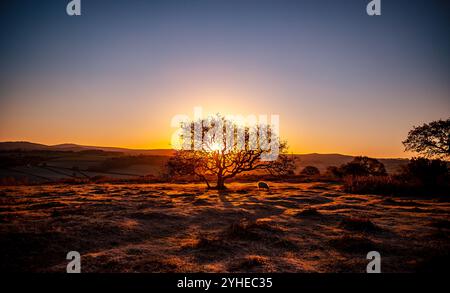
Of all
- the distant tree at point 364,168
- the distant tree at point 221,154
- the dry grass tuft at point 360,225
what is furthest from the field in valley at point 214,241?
the distant tree at point 364,168

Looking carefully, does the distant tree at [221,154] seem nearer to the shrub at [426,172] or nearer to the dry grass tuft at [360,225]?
the shrub at [426,172]

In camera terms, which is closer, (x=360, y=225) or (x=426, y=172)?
(x=360, y=225)

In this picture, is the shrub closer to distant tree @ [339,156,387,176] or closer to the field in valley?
the field in valley

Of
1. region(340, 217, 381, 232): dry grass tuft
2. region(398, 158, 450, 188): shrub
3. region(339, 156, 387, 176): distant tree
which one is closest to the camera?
region(340, 217, 381, 232): dry grass tuft

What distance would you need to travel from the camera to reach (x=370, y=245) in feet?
28.3

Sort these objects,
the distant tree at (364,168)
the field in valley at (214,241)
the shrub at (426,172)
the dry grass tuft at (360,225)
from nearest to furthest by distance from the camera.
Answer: the field in valley at (214,241)
the dry grass tuft at (360,225)
the shrub at (426,172)
the distant tree at (364,168)

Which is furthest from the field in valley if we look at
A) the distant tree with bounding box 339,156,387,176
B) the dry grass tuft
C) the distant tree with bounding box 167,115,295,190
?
the distant tree with bounding box 339,156,387,176

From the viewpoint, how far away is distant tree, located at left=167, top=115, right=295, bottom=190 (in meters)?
29.4

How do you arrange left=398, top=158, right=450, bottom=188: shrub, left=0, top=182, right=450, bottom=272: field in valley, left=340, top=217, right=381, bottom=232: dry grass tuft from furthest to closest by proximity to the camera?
left=398, top=158, right=450, bottom=188: shrub
left=340, top=217, right=381, bottom=232: dry grass tuft
left=0, top=182, right=450, bottom=272: field in valley

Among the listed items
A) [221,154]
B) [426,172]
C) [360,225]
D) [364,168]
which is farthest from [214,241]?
[364,168]

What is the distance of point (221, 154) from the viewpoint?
29828 millimetres

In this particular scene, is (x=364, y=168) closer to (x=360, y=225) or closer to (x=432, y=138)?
(x=432, y=138)

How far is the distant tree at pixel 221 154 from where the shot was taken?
96.5 ft

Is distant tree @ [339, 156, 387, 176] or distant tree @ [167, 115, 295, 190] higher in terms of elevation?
distant tree @ [167, 115, 295, 190]
